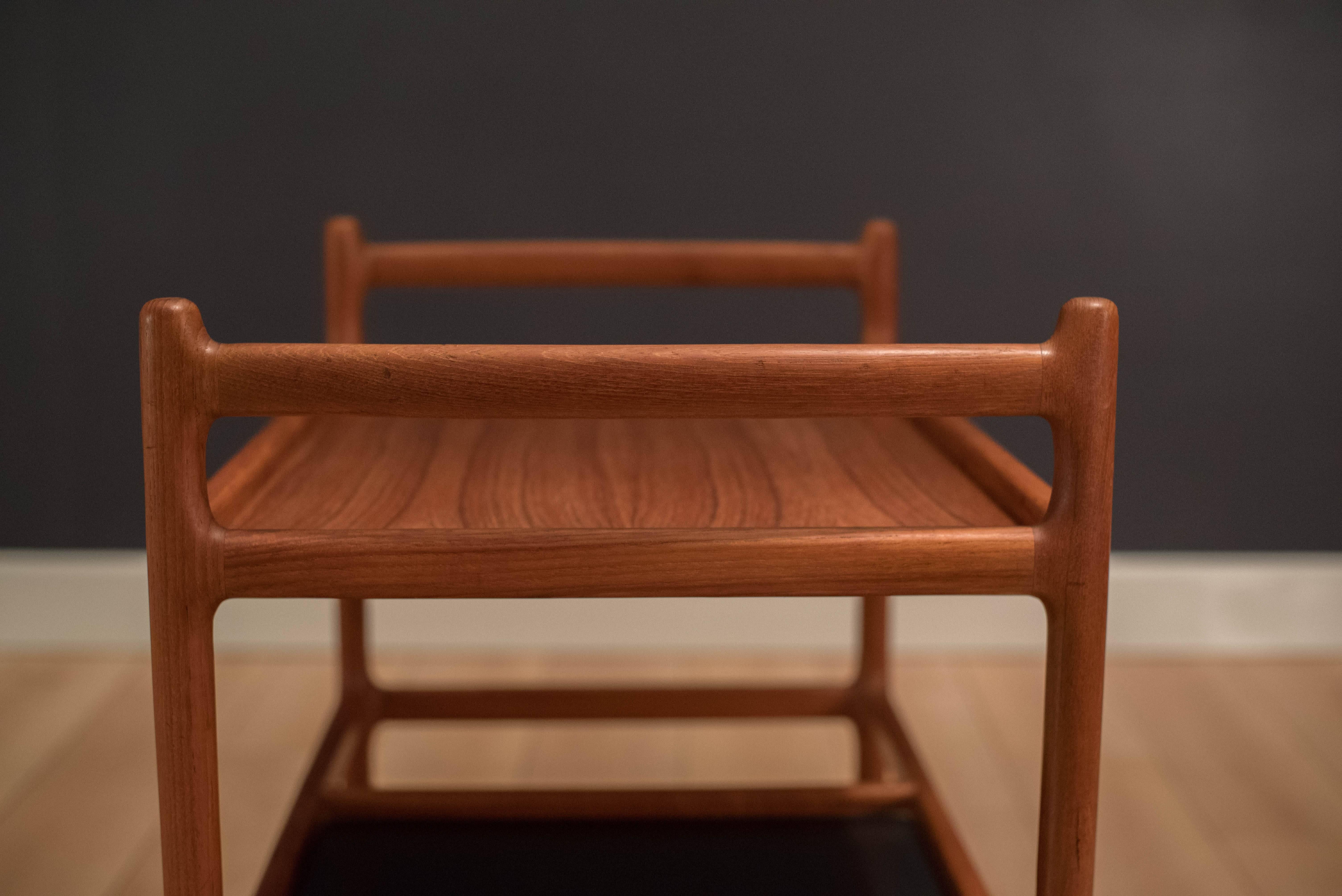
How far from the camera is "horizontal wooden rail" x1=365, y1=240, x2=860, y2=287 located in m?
1.06

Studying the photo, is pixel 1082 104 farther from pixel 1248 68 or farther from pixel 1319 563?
pixel 1319 563

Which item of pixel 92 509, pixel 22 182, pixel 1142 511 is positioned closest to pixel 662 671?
pixel 1142 511

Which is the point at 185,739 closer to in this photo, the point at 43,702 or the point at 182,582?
the point at 182,582

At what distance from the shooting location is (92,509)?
1677 mm

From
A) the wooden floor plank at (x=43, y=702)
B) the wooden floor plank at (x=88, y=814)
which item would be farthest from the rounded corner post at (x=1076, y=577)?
the wooden floor plank at (x=43, y=702)

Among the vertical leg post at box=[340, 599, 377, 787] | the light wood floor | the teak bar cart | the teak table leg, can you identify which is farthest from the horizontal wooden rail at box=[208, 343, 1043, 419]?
the light wood floor

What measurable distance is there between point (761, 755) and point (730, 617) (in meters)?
0.31

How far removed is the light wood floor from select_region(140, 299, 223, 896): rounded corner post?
2.14 feet

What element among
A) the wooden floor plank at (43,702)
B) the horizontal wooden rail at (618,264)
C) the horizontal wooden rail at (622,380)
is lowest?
the wooden floor plank at (43,702)

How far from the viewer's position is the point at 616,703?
1104 millimetres

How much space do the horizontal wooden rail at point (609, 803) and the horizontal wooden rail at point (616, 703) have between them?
0.48 ft

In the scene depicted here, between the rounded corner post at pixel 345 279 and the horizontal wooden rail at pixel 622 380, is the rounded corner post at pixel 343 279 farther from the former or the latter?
the horizontal wooden rail at pixel 622 380

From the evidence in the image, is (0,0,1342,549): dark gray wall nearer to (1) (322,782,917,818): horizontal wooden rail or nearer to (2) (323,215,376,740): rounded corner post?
(2) (323,215,376,740): rounded corner post

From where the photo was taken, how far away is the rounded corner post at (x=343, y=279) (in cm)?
103
